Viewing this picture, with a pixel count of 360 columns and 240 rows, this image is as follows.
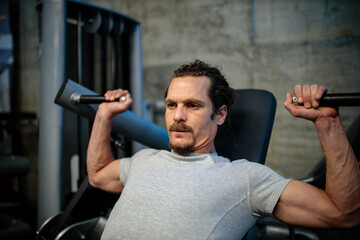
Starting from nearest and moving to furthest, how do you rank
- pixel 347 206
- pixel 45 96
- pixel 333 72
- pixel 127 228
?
pixel 347 206 < pixel 127 228 < pixel 45 96 < pixel 333 72

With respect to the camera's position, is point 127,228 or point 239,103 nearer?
point 127,228

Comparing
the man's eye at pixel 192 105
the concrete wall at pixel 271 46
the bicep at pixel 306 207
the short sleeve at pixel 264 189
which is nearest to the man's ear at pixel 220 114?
the man's eye at pixel 192 105

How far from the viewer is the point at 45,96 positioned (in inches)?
66.0

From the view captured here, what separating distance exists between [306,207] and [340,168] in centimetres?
15

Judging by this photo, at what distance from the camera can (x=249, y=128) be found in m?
1.31

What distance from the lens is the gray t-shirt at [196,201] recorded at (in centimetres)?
87

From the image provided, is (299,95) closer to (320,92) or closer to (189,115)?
(320,92)

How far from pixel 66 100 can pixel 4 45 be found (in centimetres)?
256

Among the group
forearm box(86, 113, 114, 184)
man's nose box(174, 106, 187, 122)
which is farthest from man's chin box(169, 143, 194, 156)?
forearm box(86, 113, 114, 184)

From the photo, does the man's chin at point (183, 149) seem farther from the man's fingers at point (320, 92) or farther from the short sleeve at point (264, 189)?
the man's fingers at point (320, 92)

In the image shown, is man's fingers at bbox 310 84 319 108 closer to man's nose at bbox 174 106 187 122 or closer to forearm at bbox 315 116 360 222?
forearm at bbox 315 116 360 222

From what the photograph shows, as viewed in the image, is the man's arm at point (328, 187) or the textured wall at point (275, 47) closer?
the man's arm at point (328, 187)

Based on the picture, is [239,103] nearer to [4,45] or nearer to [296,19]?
[296,19]

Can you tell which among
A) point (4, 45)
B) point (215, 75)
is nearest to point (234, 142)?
point (215, 75)
